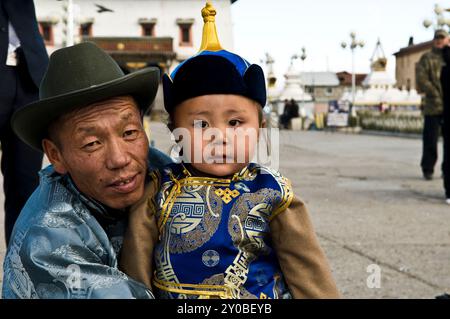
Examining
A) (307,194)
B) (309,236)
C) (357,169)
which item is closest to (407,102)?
(357,169)

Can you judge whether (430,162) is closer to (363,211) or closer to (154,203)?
(363,211)

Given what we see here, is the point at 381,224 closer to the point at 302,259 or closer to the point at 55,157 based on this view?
the point at 302,259

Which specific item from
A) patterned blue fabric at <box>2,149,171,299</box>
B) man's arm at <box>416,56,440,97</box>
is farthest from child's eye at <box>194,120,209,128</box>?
man's arm at <box>416,56,440,97</box>

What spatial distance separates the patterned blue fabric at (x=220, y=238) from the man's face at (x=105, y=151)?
0.13 metres

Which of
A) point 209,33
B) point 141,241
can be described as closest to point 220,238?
point 141,241

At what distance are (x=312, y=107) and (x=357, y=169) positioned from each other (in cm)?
2716

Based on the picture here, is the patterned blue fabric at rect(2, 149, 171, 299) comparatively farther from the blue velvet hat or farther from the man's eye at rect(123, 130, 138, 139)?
the blue velvet hat

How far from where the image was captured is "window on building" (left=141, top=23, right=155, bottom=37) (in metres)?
47.9

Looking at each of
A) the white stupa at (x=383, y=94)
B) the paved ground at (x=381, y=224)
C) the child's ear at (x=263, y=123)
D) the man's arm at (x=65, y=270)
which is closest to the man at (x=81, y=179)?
the man's arm at (x=65, y=270)

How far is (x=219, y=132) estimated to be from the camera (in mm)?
2025

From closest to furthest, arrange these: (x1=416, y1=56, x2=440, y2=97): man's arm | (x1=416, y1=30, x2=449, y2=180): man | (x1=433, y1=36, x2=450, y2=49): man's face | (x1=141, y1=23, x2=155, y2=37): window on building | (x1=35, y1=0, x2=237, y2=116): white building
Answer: (x1=433, y1=36, x2=450, y2=49): man's face
(x1=416, y1=30, x2=449, y2=180): man
(x1=416, y1=56, x2=440, y2=97): man's arm
(x1=35, y1=0, x2=237, y2=116): white building
(x1=141, y1=23, x2=155, y2=37): window on building

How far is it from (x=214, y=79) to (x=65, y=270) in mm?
722

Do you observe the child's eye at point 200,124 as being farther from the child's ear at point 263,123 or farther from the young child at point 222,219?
the child's ear at point 263,123

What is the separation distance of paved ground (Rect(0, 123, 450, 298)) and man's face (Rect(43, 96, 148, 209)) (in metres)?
0.65
